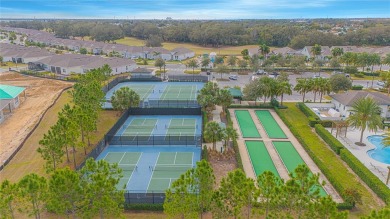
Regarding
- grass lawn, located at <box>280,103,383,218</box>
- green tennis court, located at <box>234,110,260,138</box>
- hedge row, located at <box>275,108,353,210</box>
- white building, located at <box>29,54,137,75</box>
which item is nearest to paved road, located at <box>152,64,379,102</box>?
grass lawn, located at <box>280,103,383,218</box>

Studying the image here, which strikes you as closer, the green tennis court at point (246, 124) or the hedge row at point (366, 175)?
the hedge row at point (366, 175)

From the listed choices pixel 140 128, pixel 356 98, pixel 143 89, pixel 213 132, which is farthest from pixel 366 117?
pixel 143 89

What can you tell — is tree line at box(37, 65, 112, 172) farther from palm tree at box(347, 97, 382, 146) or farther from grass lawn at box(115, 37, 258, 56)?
grass lawn at box(115, 37, 258, 56)

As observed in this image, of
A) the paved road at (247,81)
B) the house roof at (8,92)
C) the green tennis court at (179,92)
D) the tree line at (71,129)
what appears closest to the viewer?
the tree line at (71,129)

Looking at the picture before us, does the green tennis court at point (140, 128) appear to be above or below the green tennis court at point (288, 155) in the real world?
above

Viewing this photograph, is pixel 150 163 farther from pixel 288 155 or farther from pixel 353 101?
pixel 353 101

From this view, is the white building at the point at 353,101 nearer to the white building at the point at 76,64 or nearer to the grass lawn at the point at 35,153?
the grass lawn at the point at 35,153

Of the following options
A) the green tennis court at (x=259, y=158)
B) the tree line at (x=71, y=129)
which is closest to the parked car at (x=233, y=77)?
the green tennis court at (x=259, y=158)

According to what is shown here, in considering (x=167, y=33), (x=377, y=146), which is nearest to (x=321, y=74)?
(x=377, y=146)
